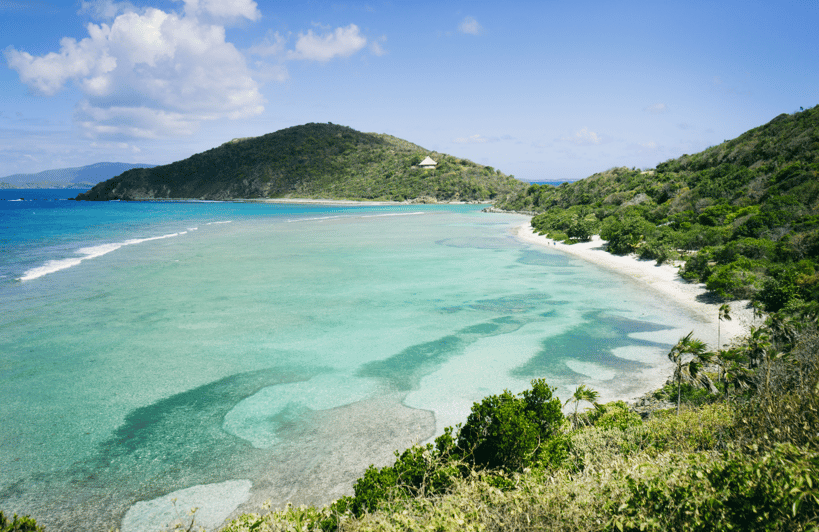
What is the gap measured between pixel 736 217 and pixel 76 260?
1584 inches

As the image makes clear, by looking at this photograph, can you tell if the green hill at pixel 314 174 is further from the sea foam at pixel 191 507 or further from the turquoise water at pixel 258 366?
the sea foam at pixel 191 507

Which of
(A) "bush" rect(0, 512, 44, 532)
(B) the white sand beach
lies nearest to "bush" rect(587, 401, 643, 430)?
(B) the white sand beach

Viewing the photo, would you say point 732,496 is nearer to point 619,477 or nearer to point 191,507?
point 619,477

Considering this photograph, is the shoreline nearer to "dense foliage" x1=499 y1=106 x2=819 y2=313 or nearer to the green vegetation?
"dense foliage" x1=499 y1=106 x2=819 y2=313

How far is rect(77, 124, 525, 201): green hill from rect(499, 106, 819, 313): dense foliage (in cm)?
7945

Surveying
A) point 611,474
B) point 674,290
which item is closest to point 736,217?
point 674,290

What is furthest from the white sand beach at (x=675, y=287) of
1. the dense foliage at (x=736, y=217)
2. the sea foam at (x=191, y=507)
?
the sea foam at (x=191, y=507)

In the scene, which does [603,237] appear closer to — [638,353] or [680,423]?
[638,353]

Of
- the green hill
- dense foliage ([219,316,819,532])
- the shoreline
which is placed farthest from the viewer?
the green hill

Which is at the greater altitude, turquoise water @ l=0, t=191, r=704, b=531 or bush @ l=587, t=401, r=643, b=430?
bush @ l=587, t=401, r=643, b=430

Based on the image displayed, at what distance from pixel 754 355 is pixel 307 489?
27.2 feet

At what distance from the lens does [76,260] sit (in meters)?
27.7

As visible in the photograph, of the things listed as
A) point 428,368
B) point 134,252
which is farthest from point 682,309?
point 134,252

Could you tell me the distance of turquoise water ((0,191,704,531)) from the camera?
7230 millimetres
